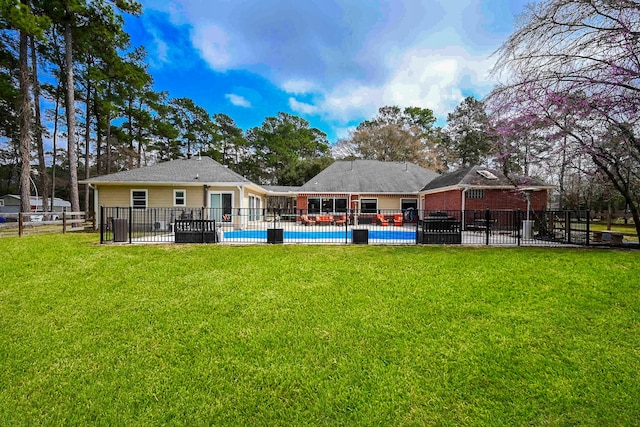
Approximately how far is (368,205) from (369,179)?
8.02ft

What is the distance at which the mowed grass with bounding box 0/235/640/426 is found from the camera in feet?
9.25

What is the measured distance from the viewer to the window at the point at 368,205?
22.8m

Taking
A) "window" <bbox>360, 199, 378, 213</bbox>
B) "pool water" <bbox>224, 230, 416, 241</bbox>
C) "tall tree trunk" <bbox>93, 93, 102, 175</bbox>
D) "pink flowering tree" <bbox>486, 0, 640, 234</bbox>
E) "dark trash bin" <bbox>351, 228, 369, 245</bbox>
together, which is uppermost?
"tall tree trunk" <bbox>93, 93, 102, 175</bbox>

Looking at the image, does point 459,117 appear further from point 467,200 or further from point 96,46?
point 96,46

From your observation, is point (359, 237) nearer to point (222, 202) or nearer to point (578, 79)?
point (578, 79)

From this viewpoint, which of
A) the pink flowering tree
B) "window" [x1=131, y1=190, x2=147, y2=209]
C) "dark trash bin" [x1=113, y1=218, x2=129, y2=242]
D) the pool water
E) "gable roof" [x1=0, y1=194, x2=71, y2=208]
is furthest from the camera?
"gable roof" [x1=0, y1=194, x2=71, y2=208]

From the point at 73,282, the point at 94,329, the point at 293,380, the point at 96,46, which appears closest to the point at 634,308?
the point at 293,380

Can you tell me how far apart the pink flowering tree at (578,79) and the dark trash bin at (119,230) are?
43.1ft

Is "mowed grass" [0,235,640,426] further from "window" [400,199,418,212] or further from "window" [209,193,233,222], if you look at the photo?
"window" [400,199,418,212]

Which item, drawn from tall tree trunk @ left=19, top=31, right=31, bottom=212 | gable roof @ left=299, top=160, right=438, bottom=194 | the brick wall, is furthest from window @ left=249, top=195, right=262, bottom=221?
the brick wall

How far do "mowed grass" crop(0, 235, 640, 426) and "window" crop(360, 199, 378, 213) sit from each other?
15.9 m

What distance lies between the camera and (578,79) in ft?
27.8

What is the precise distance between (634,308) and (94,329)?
8.40 meters

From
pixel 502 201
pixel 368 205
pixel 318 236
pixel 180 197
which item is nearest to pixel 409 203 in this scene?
pixel 368 205
